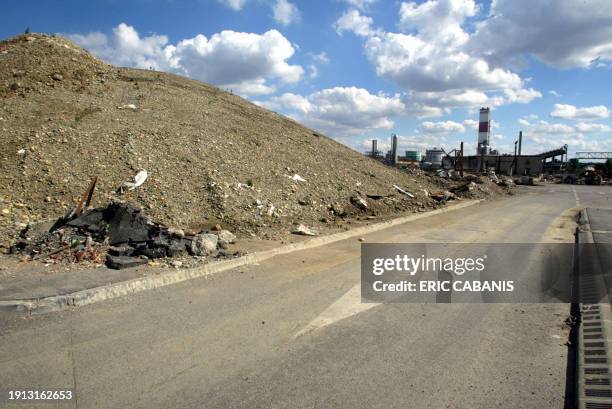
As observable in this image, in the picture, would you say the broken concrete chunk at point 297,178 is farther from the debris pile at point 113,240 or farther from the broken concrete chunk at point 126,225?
the broken concrete chunk at point 126,225

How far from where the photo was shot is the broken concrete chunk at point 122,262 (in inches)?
243

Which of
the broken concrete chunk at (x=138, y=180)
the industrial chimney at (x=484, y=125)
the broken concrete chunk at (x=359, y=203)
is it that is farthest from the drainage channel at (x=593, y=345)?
the industrial chimney at (x=484, y=125)

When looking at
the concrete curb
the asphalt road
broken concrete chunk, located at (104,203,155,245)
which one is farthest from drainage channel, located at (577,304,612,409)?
broken concrete chunk, located at (104,203,155,245)

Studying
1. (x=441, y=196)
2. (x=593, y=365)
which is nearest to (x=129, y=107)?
(x=441, y=196)

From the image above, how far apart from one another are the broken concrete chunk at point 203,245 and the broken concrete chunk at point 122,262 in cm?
86

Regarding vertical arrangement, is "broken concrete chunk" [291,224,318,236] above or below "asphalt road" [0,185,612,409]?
above

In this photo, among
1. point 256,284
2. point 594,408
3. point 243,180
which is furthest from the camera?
point 243,180

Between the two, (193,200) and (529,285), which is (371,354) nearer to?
(529,285)

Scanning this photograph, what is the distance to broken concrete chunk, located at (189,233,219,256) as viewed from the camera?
7105 millimetres

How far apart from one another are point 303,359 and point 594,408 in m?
2.31

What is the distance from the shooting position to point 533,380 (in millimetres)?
3525

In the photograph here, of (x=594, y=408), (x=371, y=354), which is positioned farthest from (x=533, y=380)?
(x=371, y=354)

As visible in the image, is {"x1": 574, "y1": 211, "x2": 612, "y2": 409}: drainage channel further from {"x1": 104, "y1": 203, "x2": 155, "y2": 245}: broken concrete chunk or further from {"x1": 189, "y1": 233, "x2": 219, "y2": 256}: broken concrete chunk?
{"x1": 104, "y1": 203, "x2": 155, "y2": 245}: broken concrete chunk

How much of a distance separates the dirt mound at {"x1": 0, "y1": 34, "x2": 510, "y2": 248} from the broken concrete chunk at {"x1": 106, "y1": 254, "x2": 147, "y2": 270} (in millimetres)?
2223
